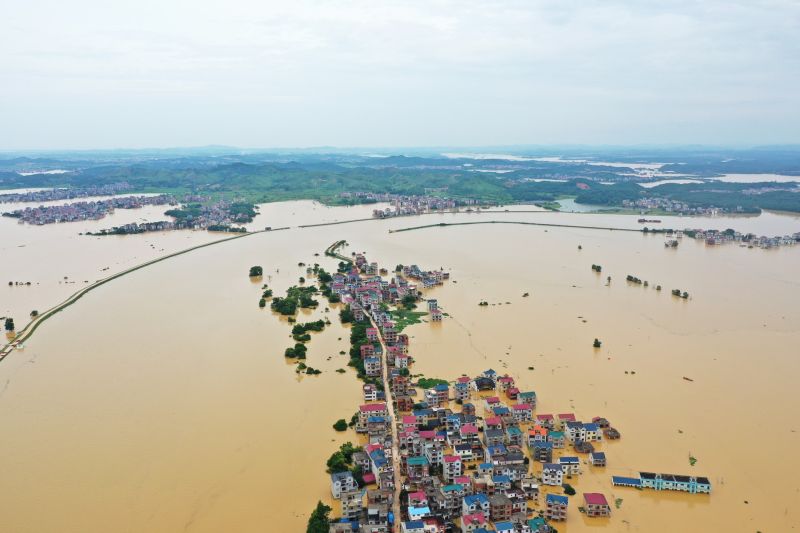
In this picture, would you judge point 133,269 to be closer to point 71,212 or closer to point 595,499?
point 71,212

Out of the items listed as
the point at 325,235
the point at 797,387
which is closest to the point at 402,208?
the point at 325,235

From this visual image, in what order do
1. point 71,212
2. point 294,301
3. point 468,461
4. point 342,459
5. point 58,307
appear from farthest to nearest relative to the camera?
point 71,212
point 294,301
point 58,307
point 468,461
point 342,459

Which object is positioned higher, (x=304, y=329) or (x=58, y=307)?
(x=58, y=307)

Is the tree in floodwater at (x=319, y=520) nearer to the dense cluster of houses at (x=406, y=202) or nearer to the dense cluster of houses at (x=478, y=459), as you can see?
the dense cluster of houses at (x=478, y=459)

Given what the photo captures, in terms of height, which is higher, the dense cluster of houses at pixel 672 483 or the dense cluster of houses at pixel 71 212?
the dense cluster of houses at pixel 71 212

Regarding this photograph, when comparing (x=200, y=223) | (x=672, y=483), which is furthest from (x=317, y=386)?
(x=200, y=223)

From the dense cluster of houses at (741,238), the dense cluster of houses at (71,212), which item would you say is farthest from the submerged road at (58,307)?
the dense cluster of houses at (741,238)
